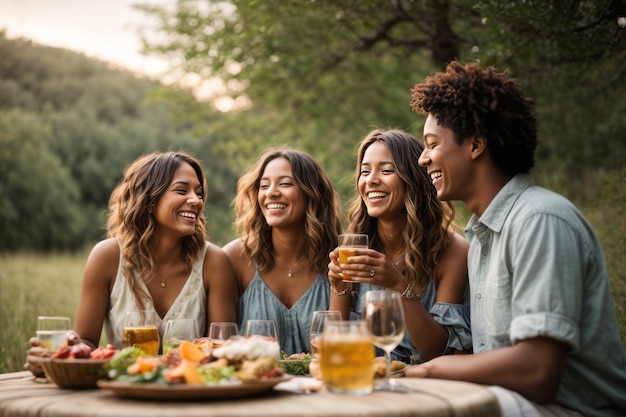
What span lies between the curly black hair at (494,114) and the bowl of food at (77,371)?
6.35ft

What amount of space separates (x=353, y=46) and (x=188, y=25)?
A: 2.70 m

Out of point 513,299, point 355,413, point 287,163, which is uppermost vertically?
point 287,163

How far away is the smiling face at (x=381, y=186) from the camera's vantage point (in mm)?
4539

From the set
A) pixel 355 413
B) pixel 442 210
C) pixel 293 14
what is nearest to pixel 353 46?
pixel 293 14

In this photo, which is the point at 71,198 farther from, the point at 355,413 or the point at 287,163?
the point at 355,413

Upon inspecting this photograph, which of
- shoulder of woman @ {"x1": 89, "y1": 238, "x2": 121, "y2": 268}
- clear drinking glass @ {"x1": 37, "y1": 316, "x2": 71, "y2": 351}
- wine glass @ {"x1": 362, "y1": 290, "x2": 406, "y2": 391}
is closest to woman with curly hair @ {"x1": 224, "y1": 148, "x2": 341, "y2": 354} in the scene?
shoulder of woman @ {"x1": 89, "y1": 238, "x2": 121, "y2": 268}

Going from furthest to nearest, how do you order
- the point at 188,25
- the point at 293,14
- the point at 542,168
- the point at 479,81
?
the point at 188,25, the point at 542,168, the point at 293,14, the point at 479,81

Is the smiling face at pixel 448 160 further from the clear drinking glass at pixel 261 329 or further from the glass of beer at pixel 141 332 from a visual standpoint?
the glass of beer at pixel 141 332

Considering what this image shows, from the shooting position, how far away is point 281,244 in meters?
5.15

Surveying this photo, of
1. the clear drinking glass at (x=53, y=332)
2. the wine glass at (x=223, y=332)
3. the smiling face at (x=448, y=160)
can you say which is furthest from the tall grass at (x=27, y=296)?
the smiling face at (x=448, y=160)

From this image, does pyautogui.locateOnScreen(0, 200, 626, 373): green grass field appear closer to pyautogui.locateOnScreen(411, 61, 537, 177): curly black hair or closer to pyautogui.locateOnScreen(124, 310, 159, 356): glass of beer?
pyautogui.locateOnScreen(411, 61, 537, 177): curly black hair

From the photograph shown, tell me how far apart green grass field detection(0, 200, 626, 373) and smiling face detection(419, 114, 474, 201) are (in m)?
2.86

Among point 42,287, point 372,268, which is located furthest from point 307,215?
point 42,287

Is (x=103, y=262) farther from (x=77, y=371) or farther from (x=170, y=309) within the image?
(x=77, y=371)
